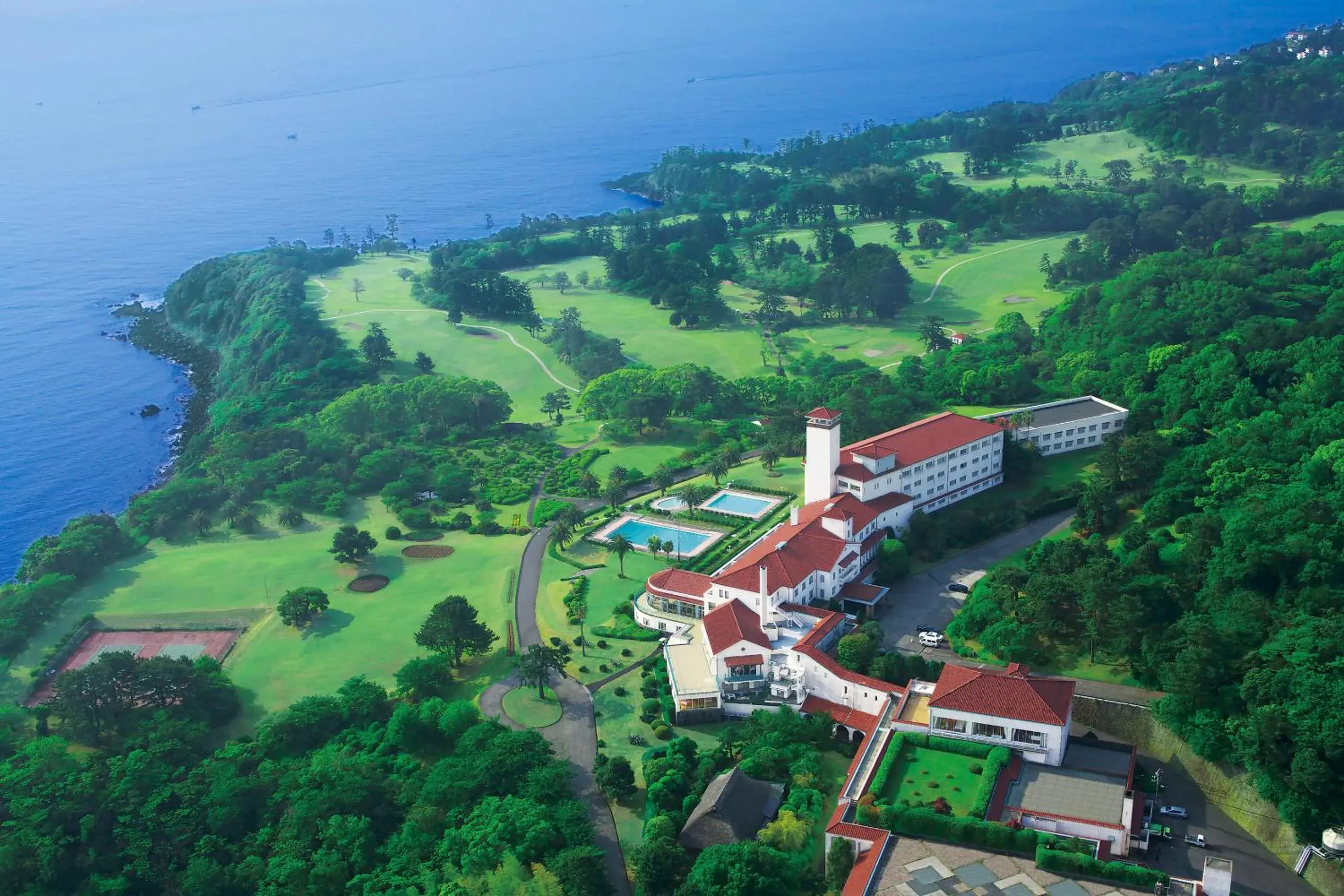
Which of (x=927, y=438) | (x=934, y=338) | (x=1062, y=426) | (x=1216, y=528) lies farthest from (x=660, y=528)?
(x=934, y=338)

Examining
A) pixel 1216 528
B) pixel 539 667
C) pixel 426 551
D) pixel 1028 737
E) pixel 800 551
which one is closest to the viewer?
pixel 1028 737

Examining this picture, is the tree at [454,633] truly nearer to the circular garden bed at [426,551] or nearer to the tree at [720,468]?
the circular garden bed at [426,551]

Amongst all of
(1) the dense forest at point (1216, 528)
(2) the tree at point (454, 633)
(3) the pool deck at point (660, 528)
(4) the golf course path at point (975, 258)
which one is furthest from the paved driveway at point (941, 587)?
(4) the golf course path at point (975, 258)

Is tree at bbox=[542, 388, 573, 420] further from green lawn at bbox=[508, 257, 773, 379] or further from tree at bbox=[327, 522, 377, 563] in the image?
tree at bbox=[327, 522, 377, 563]

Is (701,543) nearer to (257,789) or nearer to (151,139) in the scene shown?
(257,789)

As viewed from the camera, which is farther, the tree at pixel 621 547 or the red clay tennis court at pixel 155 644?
the tree at pixel 621 547

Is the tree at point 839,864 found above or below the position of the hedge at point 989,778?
below

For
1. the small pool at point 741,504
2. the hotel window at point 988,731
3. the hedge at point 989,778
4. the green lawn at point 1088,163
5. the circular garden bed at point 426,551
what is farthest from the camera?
the green lawn at point 1088,163

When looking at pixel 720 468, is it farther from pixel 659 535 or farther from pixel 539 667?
pixel 539 667
